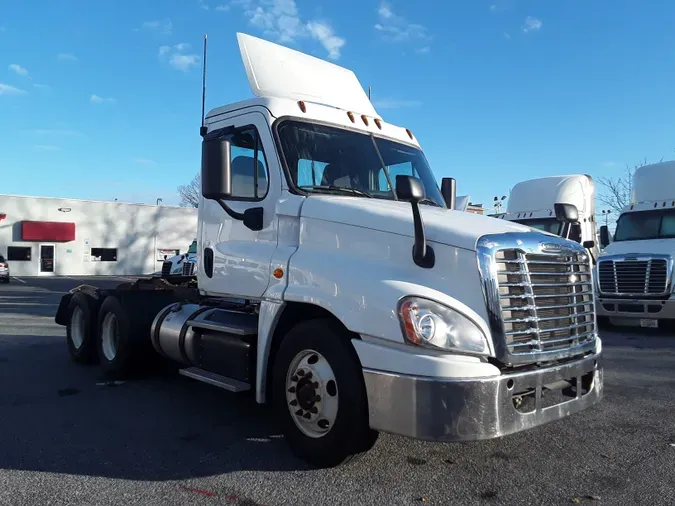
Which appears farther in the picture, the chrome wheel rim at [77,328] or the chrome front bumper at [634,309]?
the chrome front bumper at [634,309]

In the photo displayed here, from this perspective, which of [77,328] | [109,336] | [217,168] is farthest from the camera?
[77,328]

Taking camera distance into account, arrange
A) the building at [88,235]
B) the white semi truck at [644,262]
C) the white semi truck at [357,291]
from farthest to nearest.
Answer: the building at [88,235] → the white semi truck at [644,262] → the white semi truck at [357,291]

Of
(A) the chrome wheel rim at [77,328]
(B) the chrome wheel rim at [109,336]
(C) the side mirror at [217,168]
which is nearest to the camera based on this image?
(C) the side mirror at [217,168]

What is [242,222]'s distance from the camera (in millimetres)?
4973

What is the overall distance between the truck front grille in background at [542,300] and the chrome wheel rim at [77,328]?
6059 millimetres

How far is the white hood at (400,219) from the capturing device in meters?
3.77

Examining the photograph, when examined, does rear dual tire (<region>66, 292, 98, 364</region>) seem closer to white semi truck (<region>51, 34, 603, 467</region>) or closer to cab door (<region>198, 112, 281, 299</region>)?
white semi truck (<region>51, 34, 603, 467</region>)

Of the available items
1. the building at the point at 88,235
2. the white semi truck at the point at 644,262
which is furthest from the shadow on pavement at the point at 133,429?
the building at the point at 88,235

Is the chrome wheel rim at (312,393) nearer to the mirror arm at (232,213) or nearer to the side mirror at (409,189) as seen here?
the side mirror at (409,189)

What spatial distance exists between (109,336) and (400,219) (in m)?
4.75

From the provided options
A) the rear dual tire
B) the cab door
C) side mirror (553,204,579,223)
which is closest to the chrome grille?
side mirror (553,204,579,223)

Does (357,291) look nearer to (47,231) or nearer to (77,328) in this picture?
(77,328)

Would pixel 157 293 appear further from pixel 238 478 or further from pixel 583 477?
pixel 583 477

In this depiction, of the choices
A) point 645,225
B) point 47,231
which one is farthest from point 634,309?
point 47,231
